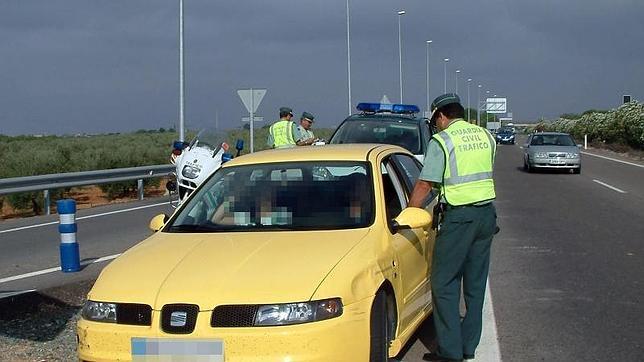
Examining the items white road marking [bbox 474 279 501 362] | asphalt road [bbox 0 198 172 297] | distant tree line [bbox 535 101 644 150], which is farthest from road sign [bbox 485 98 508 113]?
white road marking [bbox 474 279 501 362]

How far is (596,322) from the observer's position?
6.60m

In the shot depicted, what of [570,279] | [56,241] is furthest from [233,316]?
[56,241]

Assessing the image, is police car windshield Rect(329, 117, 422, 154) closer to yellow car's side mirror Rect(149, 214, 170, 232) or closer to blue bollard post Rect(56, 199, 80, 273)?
blue bollard post Rect(56, 199, 80, 273)

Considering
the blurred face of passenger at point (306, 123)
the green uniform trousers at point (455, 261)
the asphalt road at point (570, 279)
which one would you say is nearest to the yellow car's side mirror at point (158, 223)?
the green uniform trousers at point (455, 261)

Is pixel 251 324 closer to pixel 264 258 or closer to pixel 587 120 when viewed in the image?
pixel 264 258

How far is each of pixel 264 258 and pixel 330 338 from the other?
0.70 meters

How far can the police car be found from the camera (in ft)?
45.5

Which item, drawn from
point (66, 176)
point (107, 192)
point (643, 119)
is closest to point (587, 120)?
point (643, 119)

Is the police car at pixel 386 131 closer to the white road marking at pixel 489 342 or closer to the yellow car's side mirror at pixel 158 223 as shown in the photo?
the white road marking at pixel 489 342

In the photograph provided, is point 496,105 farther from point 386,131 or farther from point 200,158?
point 200,158

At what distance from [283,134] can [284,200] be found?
8193 millimetres

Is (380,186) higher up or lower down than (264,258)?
higher up

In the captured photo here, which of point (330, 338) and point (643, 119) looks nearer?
point (330, 338)

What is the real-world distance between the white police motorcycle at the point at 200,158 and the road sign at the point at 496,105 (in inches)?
3718
